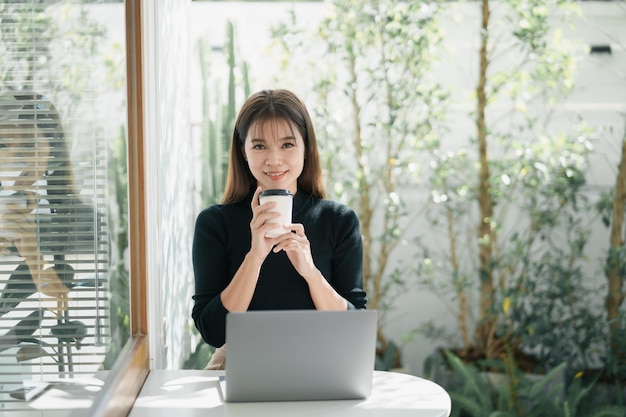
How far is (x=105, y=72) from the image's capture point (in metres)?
1.71

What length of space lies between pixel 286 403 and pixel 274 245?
46cm

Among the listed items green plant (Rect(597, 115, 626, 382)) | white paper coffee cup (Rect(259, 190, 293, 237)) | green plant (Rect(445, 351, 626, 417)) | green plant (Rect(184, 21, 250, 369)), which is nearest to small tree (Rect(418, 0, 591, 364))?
green plant (Rect(597, 115, 626, 382))

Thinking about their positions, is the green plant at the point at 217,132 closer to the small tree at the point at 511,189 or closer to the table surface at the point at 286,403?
the small tree at the point at 511,189

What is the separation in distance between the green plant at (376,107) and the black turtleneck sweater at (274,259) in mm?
1495

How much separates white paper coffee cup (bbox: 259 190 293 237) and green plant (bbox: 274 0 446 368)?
1.90 meters

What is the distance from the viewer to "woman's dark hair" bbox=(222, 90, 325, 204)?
7.04ft

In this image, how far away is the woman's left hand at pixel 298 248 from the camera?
1905 millimetres

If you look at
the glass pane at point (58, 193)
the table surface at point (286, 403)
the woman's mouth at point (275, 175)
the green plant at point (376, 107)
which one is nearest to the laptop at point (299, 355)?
the table surface at point (286, 403)

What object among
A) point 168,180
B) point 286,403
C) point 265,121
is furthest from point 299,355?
point 168,180

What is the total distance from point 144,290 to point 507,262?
2.03 meters

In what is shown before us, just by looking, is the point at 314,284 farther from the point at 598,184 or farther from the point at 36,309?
the point at 598,184

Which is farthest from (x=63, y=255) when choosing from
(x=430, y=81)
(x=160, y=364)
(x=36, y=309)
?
(x=430, y=81)

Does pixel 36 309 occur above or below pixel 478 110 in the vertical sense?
below

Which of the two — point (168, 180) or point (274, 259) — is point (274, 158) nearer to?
point (274, 259)
